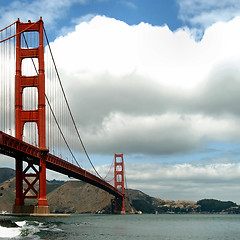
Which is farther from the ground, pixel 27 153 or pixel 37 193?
pixel 27 153

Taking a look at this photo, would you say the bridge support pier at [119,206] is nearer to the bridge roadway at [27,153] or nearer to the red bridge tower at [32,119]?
the bridge roadway at [27,153]

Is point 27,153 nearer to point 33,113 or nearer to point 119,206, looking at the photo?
point 33,113

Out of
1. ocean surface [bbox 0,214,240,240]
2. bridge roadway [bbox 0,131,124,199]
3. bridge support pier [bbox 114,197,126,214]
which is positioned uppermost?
bridge roadway [bbox 0,131,124,199]

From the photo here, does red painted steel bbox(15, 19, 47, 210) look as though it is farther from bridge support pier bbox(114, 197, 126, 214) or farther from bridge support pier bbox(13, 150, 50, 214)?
bridge support pier bbox(114, 197, 126, 214)

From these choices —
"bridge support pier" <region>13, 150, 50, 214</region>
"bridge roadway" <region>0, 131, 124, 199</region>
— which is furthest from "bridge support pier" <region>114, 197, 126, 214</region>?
"bridge support pier" <region>13, 150, 50, 214</region>

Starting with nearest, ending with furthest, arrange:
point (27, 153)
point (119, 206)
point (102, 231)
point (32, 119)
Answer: point (102, 231)
point (27, 153)
point (32, 119)
point (119, 206)

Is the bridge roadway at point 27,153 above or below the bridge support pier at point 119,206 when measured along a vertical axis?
above

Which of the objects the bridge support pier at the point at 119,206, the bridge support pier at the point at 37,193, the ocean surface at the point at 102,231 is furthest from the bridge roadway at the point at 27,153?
the bridge support pier at the point at 119,206

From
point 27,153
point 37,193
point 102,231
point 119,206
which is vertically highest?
point 27,153

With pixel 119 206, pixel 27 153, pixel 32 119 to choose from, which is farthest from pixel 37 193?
pixel 119 206

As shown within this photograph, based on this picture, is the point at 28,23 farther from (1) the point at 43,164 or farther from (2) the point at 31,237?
(2) the point at 31,237

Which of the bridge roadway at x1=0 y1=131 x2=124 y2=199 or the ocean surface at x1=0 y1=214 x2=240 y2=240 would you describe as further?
the bridge roadway at x1=0 y1=131 x2=124 y2=199
